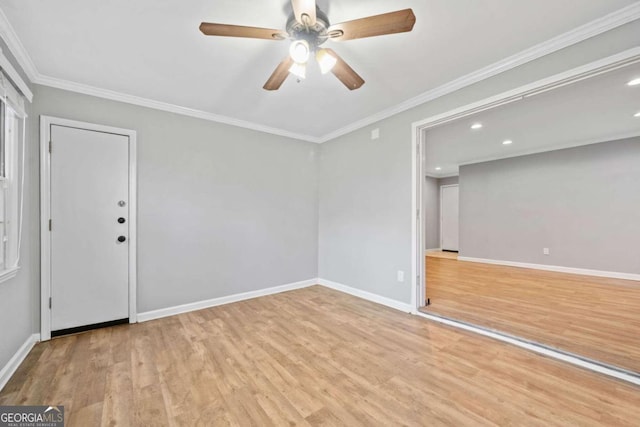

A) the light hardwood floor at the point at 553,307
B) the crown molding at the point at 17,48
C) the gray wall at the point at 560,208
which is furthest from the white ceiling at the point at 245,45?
the gray wall at the point at 560,208

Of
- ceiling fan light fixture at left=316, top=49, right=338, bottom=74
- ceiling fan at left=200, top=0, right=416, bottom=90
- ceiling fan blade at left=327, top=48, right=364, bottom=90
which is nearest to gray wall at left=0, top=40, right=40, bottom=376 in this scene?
ceiling fan at left=200, top=0, right=416, bottom=90

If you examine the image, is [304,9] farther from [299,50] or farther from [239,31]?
[239,31]

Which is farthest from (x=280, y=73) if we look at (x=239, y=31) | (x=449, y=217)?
(x=449, y=217)

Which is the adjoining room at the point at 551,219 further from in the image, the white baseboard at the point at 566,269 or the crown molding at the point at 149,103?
the crown molding at the point at 149,103

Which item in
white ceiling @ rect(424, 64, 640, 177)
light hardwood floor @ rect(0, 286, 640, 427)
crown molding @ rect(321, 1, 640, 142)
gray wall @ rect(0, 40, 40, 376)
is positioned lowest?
light hardwood floor @ rect(0, 286, 640, 427)

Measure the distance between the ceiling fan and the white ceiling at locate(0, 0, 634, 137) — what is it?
0.52ft

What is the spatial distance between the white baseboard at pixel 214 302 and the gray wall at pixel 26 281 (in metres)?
0.89

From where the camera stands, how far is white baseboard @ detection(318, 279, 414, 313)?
317 cm

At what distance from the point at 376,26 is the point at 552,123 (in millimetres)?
3936

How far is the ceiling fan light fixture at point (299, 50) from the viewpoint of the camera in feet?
5.47

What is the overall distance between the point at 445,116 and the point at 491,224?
4.84m

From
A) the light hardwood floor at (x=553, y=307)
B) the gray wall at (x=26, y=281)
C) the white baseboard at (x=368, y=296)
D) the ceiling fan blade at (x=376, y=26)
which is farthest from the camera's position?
the white baseboard at (x=368, y=296)

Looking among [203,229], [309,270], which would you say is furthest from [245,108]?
[309,270]

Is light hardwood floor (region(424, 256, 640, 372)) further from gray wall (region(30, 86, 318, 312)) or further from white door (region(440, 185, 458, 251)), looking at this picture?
white door (region(440, 185, 458, 251))
